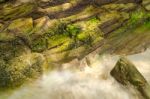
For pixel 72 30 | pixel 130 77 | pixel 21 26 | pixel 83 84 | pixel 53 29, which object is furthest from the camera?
pixel 72 30

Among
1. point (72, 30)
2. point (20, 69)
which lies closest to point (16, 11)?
point (72, 30)

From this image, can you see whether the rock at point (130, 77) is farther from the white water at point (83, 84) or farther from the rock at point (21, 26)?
the rock at point (21, 26)

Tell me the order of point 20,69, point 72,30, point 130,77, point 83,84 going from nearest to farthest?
point 130,77, point 20,69, point 83,84, point 72,30

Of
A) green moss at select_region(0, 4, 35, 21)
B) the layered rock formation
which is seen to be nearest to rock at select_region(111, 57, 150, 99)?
the layered rock formation

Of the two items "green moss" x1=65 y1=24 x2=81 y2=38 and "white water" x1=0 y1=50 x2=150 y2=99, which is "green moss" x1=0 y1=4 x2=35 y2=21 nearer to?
"green moss" x1=65 y1=24 x2=81 y2=38

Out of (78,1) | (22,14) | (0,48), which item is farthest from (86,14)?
(0,48)

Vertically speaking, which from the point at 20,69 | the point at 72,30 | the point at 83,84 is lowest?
the point at 83,84

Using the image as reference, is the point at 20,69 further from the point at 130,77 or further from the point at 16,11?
the point at 130,77

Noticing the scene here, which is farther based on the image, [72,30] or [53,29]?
[72,30]

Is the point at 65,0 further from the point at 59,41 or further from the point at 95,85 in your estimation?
the point at 95,85
